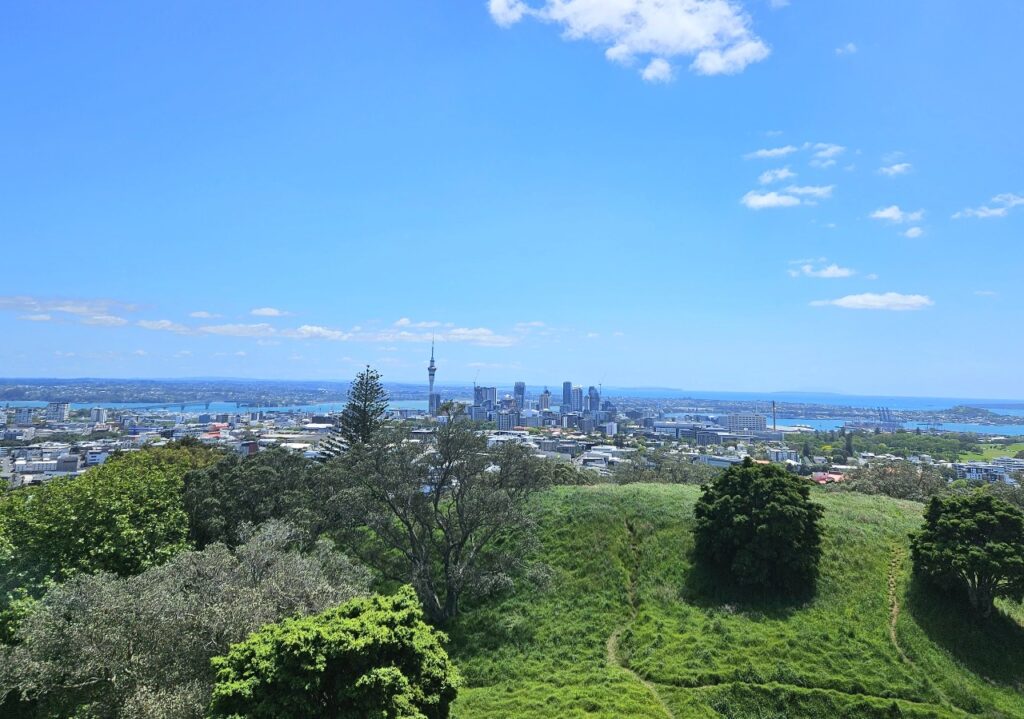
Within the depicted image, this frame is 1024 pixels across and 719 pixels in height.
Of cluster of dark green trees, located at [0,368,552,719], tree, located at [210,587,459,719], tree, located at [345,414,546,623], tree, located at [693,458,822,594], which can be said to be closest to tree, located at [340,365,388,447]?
cluster of dark green trees, located at [0,368,552,719]

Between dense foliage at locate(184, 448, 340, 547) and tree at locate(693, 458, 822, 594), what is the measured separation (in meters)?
16.7

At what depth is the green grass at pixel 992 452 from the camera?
11421cm

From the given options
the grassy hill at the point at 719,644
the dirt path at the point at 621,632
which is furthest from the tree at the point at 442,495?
the dirt path at the point at 621,632

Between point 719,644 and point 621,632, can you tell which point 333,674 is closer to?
point 621,632

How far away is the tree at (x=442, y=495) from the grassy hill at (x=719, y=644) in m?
1.57

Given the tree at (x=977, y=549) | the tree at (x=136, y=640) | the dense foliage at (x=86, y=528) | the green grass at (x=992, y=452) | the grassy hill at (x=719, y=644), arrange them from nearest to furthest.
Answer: the tree at (x=136, y=640), the grassy hill at (x=719, y=644), the dense foliage at (x=86, y=528), the tree at (x=977, y=549), the green grass at (x=992, y=452)

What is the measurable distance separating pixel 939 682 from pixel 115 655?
2257 cm

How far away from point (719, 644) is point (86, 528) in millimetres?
22336

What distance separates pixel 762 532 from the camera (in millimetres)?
21438

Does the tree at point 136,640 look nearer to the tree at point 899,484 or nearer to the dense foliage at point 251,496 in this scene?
the dense foliage at point 251,496

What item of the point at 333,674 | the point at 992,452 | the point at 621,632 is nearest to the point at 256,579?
the point at 333,674

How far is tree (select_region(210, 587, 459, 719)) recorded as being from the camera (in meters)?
9.56

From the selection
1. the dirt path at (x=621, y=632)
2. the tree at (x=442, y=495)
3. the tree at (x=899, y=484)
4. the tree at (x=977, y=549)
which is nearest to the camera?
the dirt path at (x=621, y=632)

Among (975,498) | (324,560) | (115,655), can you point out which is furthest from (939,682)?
(115,655)
